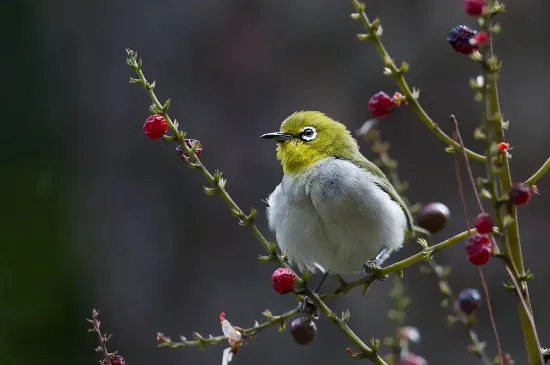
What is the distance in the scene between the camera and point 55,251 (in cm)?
423

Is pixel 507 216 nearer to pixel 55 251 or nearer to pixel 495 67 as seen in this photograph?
pixel 495 67

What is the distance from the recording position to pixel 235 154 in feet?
11.4

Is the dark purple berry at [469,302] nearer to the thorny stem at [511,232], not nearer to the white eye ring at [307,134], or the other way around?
the thorny stem at [511,232]

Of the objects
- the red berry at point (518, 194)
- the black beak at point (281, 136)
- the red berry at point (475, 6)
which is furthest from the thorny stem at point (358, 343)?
the black beak at point (281, 136)

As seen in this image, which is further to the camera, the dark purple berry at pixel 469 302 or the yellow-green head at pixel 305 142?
the yellow-green head at pixel 305 142

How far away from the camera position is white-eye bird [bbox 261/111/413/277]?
6.52 ft

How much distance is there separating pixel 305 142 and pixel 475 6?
1294 mm

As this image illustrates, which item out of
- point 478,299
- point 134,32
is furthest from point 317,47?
point 478,299

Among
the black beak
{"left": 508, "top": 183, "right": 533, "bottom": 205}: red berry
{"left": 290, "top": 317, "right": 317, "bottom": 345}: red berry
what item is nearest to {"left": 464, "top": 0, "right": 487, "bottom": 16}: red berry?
{"left": 508, "top": 183, "right": 533, "bottom": 205}: red berry

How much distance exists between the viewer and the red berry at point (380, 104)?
119 centimetres

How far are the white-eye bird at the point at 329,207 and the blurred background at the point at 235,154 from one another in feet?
3.89

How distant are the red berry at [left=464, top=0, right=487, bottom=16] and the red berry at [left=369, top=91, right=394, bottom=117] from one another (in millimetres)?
306

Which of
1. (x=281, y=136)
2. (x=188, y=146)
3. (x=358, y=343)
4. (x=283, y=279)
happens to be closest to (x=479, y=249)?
(x=358, y=343)

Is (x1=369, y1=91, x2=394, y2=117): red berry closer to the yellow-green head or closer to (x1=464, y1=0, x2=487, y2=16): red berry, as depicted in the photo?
(x1=464, y1=0, x2=487, y2=16): red berry
